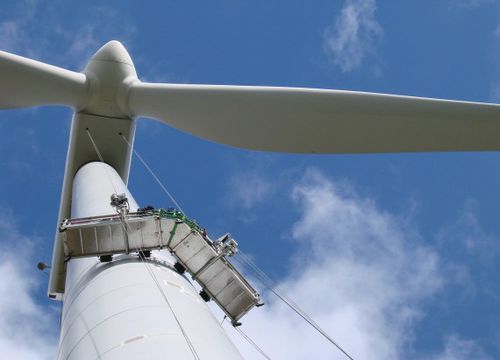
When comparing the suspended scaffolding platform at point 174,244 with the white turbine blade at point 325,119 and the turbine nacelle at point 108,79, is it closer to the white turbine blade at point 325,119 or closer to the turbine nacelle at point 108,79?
the white turbine blade at point 325,119

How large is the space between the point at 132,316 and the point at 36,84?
12.8 m

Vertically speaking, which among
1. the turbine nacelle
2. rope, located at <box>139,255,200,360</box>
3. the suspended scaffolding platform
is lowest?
rope, located at <box>139,255,200,360</box>

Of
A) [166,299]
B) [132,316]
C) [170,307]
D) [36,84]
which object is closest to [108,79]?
[36,84]

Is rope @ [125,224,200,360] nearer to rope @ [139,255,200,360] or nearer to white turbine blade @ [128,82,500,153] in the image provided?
rope @ [139,255,200,360]

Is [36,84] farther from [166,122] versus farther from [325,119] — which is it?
[325,119]

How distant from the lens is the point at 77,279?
45.0ft

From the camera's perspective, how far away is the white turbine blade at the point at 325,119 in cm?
1370

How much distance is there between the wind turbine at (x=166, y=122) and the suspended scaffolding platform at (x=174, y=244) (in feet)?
1.37

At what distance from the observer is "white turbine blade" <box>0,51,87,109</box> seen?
1991 cm

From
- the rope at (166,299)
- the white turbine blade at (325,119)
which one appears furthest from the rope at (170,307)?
the white turbine blade at (325,119)

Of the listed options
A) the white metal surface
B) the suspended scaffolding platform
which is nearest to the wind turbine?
the white metal surface

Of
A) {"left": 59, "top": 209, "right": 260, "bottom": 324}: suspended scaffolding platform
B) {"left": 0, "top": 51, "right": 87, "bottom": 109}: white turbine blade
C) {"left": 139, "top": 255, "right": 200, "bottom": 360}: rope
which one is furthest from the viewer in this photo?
Result: {"left": 0, "top": 51, "right": 87, "bottom": 109}: white turbine blade

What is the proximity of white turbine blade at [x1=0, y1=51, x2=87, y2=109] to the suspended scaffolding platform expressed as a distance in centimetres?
737

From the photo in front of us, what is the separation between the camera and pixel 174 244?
15.0 m
